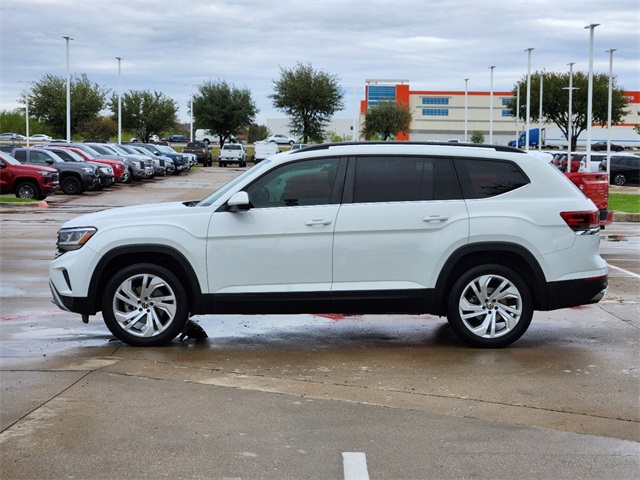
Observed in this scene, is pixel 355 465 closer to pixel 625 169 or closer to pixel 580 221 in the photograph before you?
pixel 580 221

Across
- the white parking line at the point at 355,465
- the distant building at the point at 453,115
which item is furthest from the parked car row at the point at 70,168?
the distant building at the point at 453,115

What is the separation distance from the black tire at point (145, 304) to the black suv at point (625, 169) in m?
41.2

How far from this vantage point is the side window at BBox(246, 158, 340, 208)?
8422 mm

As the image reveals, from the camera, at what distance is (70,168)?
113ft

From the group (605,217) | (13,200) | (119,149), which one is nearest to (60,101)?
(119,149)

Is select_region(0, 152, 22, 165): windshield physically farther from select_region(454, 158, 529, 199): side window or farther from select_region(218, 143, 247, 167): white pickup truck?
select_region(218, 143, 247, 167): white pickup truck

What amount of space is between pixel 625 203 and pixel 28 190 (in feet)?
68.7

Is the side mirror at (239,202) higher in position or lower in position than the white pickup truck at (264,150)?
lower

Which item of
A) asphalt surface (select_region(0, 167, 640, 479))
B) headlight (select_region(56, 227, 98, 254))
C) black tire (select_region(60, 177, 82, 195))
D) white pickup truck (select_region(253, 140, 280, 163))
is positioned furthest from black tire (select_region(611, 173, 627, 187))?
headlight (select_region(56, 227, 98, 254))

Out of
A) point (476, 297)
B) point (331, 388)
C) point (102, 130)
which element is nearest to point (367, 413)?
point (331, 388)

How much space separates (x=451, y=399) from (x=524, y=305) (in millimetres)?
1987

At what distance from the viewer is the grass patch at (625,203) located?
2970cm

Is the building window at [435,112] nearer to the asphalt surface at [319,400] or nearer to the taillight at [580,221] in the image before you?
the asphalt surface at [319,400]

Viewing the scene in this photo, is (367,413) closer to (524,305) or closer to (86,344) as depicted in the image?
(524,305)
